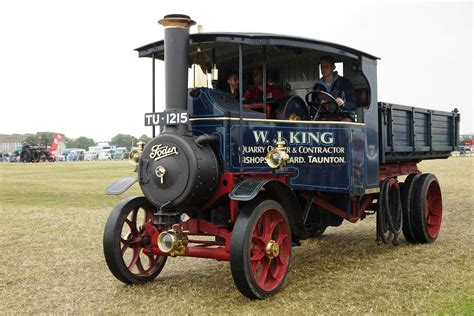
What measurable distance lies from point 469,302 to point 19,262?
15.9 ft

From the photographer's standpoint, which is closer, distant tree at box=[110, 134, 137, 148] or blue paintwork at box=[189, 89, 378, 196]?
blue paintwork at box=[189, 89, 378, 196]

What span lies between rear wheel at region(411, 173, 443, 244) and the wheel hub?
10.6 ft

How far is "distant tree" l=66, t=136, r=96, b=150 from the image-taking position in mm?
147575

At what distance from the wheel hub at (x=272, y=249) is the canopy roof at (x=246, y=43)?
5.90 feet

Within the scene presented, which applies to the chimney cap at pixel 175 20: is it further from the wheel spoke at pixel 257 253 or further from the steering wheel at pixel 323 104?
the wheel spoke at pixel 257 253

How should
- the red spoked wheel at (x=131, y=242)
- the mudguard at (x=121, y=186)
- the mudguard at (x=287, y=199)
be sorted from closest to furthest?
the mudguard at (x=287, y=199)
the red spoked wheel at (x=131, y=242)
the mudguard at (x=121, y=186)

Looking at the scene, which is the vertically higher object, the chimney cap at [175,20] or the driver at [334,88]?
the chimney cap at [175,20]

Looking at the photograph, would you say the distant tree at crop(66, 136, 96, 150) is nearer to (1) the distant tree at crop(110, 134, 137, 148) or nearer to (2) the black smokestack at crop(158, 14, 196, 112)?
(1) the distant tree at crop(110, 134, 137, 148)

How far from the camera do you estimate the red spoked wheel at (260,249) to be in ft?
15.2

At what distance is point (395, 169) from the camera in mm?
7832

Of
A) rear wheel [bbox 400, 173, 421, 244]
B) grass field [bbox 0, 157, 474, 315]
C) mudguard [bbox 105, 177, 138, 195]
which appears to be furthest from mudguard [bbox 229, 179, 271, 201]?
rear wheel [bbox 400, 173, 421, 244]

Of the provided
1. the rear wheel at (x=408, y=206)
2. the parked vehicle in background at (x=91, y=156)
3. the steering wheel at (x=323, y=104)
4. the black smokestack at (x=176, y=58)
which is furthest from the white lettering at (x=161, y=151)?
the parked vehicle in background at (x=91, y=156)

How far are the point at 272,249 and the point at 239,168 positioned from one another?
0.79 m

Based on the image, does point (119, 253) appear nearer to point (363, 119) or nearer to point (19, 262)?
point (19, 262)
